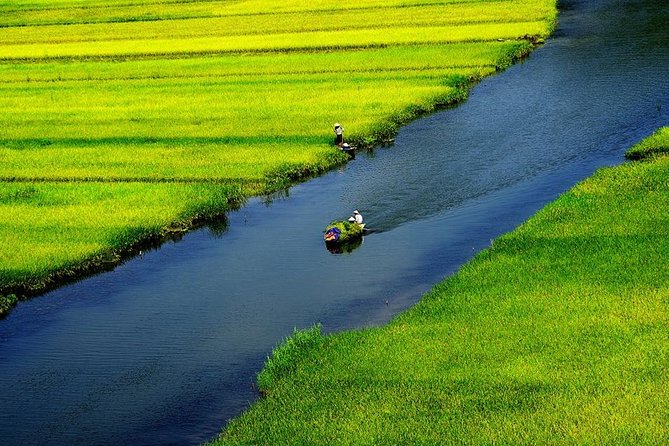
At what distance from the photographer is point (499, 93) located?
111ft

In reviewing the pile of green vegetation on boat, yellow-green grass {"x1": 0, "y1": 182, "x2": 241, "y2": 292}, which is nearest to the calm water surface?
the pile of green vegetation on boat

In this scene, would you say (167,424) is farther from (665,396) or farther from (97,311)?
(665,396)

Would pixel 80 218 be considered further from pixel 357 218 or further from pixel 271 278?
pixel 357 218

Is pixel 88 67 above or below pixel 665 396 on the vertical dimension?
above

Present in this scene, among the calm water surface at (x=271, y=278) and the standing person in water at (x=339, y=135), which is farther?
the standing person in water at (x=339, y=135)

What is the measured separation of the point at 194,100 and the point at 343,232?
58.5 ft

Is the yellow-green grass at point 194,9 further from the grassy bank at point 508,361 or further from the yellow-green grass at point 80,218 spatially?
the grassy bank at point 508,361

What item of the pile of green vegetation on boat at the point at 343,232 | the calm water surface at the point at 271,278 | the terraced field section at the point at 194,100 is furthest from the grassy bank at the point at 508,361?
the terraced field section at the point at 194,100

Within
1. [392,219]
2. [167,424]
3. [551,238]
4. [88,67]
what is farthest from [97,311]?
[88,67]

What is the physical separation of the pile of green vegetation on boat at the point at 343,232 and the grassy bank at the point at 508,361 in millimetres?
3126

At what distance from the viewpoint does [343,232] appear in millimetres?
19750

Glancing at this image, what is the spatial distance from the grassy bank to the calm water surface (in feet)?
3.36

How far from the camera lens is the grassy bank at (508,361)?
11.6m

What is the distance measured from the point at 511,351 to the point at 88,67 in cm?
3653
